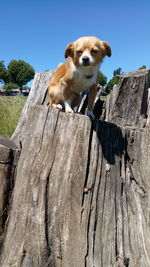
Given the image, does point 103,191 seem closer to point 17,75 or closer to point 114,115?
point 114,115

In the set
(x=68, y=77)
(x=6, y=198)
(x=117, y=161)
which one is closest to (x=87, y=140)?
(x=117, y=161)

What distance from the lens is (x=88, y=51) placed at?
132 inches

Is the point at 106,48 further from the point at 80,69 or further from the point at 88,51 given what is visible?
the point at 80,69

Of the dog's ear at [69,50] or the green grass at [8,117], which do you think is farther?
the green grass at [8,117]

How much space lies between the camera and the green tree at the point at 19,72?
77.4m

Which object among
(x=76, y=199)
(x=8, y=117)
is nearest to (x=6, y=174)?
(x=76, y=199)

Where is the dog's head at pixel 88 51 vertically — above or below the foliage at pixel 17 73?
below

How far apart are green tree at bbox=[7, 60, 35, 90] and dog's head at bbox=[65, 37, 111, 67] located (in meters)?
76.4

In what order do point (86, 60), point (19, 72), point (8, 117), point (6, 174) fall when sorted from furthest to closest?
1. point (19, 72)
2. point (8, 117)
3. point (86, 60)
4. point (6, 174)

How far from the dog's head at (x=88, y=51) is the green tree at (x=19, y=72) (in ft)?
251

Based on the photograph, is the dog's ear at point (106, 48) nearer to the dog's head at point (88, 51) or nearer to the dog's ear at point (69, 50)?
the dog's head at point (88, 51)

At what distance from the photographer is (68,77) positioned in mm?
3600

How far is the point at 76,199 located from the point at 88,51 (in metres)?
1.80

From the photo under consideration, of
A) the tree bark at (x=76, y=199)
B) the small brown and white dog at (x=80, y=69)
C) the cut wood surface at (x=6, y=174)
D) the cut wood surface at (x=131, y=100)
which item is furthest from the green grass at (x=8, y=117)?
the tree bark at (x=76, y=199)
